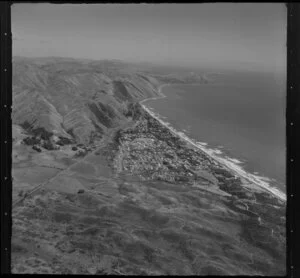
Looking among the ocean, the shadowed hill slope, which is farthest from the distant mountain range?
the ocean

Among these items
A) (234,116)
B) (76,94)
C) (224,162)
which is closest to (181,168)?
(224,162)

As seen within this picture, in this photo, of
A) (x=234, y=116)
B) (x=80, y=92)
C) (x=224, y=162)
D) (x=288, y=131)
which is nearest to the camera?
(x=288, y=131)

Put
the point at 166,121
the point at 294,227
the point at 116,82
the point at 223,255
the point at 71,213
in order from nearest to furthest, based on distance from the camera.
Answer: the point at 294,227
the point at 223,255
the point at 71,213
the point at 166,121
the point at 116,82

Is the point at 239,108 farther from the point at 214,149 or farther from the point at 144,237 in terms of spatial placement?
the point at 144,237

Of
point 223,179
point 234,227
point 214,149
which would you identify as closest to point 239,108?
point 214,149

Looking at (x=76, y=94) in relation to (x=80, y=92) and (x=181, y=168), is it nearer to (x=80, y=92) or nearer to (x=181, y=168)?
(x=80, y=92)
